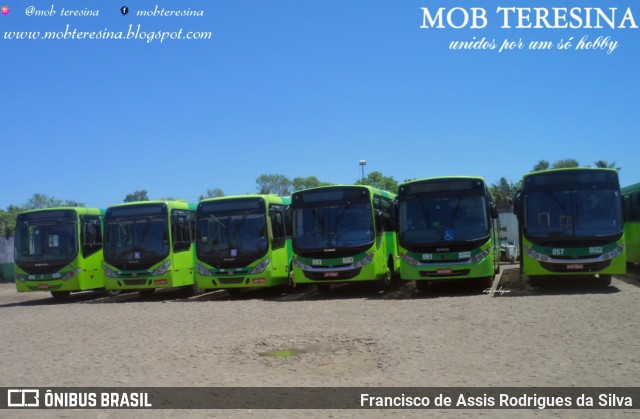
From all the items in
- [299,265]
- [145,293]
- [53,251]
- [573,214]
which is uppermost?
[573,214]

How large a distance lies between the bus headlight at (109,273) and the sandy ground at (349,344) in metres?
3.21

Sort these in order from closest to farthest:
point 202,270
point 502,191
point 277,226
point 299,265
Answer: point 299,265, point 202,270, point 277,226, point 502,191

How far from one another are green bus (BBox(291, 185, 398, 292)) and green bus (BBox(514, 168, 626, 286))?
4104 millimetres

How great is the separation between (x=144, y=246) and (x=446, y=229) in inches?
380

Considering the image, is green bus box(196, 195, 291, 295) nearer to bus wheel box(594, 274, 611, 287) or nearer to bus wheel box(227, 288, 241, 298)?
bus wheel box(227, 288, 241, 298)

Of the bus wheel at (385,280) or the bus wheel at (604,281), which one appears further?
the bus wheel at (385,280)

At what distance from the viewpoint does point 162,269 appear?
21266 millimetres

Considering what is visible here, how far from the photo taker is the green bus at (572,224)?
16938 mm

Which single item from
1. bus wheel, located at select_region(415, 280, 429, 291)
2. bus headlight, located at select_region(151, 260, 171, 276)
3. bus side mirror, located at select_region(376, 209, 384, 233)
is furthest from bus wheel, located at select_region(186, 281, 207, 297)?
bus wheel, located at select_region(415, 280, 429, 291)

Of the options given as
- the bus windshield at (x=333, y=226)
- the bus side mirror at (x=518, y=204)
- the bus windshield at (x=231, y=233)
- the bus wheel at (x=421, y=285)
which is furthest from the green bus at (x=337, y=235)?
the bus side mirror at (x=518, y=204)

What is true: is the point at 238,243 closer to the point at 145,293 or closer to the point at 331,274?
the point at 331,274

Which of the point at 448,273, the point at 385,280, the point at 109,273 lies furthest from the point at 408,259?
the point at 109,273

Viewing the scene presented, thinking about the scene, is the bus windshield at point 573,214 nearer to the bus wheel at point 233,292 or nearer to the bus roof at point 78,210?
the bus wheel at point 233,292

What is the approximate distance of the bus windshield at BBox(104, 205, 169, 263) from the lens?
21406mm
